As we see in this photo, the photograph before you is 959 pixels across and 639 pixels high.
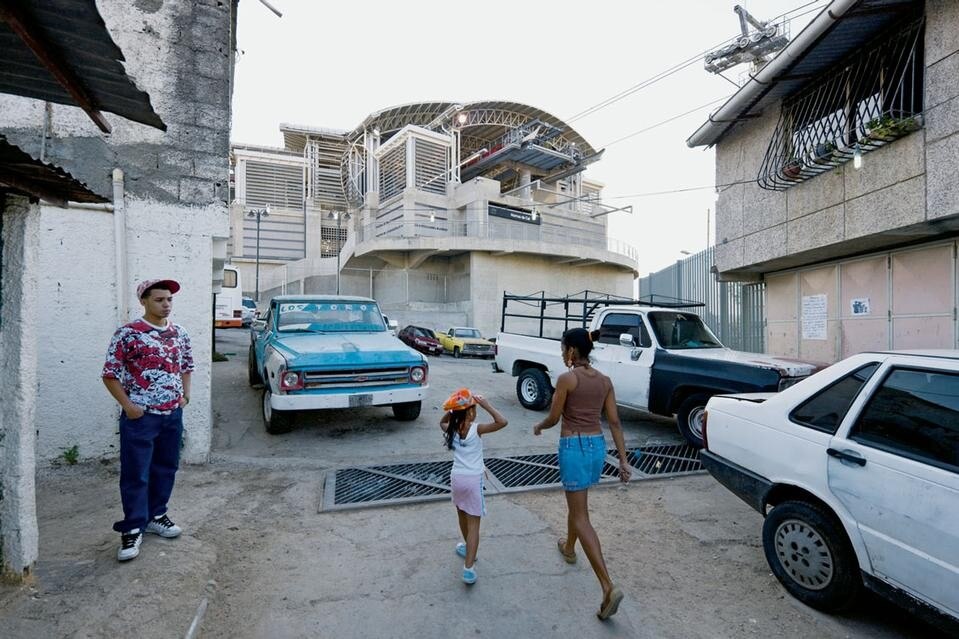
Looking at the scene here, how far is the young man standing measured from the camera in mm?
3076

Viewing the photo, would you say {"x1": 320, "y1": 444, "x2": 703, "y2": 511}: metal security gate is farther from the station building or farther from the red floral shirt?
the station building

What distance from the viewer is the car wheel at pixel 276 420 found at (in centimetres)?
638

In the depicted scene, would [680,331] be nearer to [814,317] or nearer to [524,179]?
[814,317]

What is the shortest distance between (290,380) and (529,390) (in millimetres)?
4198

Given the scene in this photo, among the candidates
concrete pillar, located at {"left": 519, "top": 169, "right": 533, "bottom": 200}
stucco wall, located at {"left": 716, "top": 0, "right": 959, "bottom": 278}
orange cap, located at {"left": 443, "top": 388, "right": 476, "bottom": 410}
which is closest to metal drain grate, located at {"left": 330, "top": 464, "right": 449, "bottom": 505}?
orange cap, located at {"left": 443, "top": 388, "right": 476, "bottom": 410}

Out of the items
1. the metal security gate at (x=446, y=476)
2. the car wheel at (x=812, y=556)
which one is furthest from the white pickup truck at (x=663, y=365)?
the car wheel at (x=812, y=556)

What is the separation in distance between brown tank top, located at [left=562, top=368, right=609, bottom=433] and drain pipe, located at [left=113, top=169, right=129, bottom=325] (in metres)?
4.61

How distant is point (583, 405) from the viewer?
2.97m

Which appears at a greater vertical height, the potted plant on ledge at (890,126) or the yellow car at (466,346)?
the potted plant on ledge at (890,126)

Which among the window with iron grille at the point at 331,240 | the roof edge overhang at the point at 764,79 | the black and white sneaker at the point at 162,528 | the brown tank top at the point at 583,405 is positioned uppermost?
the window with iron grille at the point at 331,240

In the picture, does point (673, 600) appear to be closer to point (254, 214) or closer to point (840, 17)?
point (840, 17)

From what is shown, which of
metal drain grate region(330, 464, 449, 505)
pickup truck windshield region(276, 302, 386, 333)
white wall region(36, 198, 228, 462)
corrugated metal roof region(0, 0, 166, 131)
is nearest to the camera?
corrugated metal roof region(0, 0, 166, 131)

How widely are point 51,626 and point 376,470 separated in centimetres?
307

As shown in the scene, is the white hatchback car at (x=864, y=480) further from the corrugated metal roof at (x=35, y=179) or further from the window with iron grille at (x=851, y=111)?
the window with iron grille at (x=851, y=111)
